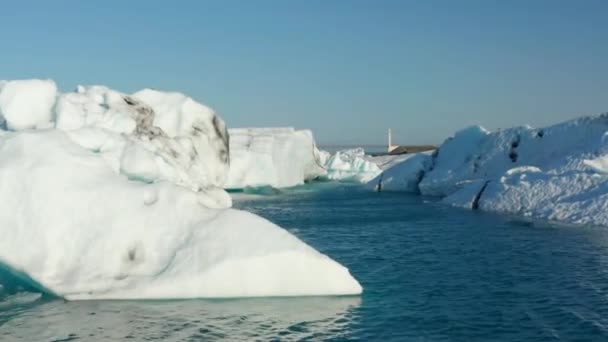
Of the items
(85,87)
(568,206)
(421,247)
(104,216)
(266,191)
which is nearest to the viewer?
(104,216)

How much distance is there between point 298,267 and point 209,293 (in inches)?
71.8

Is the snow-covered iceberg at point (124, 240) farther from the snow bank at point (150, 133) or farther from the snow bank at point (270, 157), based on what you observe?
the snow bank at point (270, 157)

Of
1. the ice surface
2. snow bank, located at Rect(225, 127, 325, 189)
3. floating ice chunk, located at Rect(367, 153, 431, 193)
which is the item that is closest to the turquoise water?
the ice surface

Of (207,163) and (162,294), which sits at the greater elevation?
(207,163)

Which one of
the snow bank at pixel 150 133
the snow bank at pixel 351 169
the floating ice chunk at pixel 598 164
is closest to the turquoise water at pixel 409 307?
the snow bank at pixel 150 133

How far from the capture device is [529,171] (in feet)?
102

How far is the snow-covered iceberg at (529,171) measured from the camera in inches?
1053

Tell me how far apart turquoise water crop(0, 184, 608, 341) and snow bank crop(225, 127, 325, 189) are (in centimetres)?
3330

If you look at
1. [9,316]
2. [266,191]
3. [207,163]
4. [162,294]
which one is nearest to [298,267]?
[162,294]

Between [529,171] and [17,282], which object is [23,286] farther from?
[529,171]

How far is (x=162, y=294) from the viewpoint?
39.8 ft

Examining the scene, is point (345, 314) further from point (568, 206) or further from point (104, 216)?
point (568, 206)

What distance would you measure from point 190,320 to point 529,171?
24.4 meters

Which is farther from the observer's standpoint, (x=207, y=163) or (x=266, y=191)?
(x=266, y=191)
